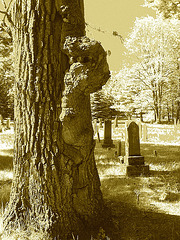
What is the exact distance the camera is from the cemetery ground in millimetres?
3268

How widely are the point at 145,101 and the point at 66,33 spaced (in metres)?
33.4

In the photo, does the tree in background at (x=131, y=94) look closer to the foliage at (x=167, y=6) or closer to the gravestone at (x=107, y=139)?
the foliage at (x=167, y=6)

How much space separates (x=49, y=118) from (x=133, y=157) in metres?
4.50

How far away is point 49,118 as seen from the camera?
2951mm

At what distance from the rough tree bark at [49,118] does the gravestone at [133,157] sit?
151 inches

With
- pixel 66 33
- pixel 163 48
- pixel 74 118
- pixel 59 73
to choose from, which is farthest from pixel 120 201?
pixel 163 48

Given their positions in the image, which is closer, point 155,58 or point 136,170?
point 136,170

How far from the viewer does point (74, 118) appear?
9.57 ft

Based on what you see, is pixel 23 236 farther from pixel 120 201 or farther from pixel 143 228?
pixel 120 201

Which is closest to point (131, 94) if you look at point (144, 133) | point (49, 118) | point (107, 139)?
point (144, 133)

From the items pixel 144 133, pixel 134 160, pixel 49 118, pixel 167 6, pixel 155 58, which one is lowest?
pixel 134 160

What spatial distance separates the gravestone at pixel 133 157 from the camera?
668 centimetres

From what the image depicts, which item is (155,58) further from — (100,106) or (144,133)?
(144,133)

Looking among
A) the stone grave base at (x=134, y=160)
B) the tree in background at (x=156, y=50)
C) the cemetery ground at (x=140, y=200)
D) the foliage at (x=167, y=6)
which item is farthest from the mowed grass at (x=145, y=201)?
the tree in background at (x=156, y=50)
